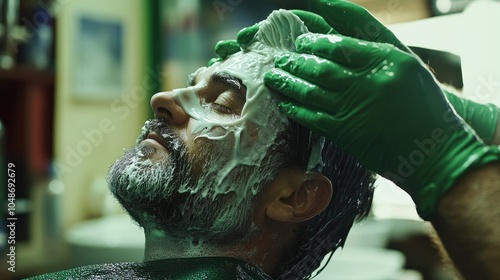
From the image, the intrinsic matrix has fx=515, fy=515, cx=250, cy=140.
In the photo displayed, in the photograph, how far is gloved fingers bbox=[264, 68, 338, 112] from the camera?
3.48 ft

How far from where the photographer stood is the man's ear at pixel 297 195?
1241mm

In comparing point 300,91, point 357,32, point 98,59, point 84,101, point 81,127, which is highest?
point 357,32

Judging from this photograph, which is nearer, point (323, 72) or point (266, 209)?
point (323, 72)

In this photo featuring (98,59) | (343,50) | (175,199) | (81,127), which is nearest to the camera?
(343,50)

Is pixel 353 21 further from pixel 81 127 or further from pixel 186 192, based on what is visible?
pixel 81 127

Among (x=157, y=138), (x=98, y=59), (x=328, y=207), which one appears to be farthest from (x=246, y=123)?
(x=98, y=59)

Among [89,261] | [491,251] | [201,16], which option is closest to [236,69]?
[491,251]

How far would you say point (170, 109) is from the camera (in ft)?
4.03

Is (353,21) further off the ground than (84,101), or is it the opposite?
(353,21)

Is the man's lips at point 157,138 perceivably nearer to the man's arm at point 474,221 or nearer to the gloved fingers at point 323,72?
the gloved fingers at point 323,72

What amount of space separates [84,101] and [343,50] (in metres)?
2.13

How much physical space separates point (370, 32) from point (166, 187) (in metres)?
0.59

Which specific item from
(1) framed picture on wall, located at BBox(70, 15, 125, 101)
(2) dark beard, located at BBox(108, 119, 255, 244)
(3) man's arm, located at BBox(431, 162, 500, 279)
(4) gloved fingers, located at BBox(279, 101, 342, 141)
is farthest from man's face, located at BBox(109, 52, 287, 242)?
(1) framed picture on wall, located at BBox(70, 15, 125, 101)

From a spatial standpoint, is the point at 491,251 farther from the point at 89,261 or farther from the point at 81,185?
the point at 81,185
